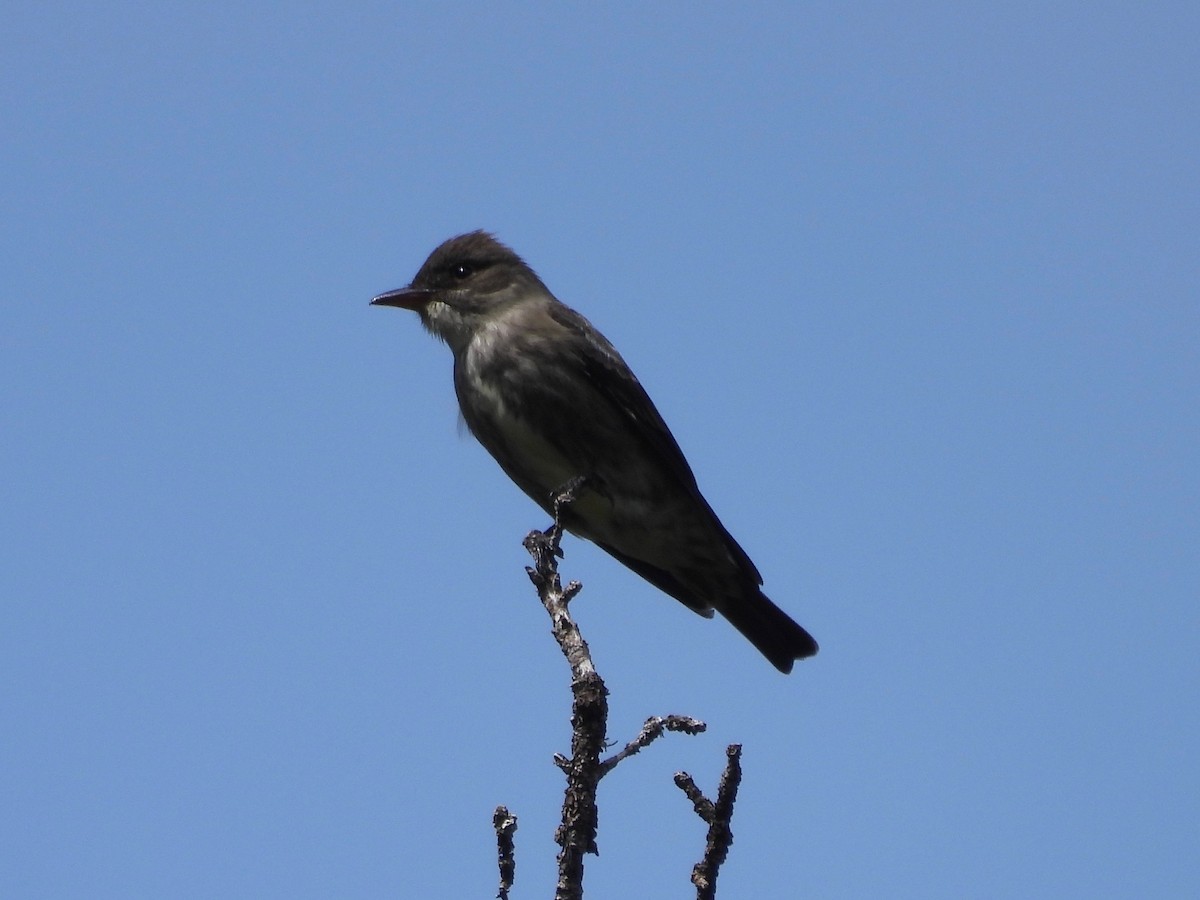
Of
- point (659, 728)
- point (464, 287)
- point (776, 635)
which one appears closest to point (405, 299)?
point (464, 287)

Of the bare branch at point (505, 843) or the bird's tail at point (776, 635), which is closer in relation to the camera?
the bare branch at point (505, 843)

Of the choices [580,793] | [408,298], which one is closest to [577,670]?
[580,793]

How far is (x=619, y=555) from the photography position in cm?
743

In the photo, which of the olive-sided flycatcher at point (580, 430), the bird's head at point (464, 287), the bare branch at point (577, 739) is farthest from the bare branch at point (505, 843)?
the bird's head at point (464, 287)

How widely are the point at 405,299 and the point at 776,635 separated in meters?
2.60

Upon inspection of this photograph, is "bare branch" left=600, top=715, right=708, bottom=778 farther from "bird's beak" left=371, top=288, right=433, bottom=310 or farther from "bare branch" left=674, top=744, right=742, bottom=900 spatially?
"bird's beak" left=371, top=288, right=433, bottom=310

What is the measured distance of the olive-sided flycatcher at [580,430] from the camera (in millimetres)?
6781

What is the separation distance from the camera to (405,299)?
7.52 metres

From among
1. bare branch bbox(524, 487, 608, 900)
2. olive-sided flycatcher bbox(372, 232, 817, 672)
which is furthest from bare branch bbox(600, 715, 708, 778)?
olive-sided flycatcher bbox(372, 232, 817, 672)

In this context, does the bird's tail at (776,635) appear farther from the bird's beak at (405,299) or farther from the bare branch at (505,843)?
the bare branch at (505,843)

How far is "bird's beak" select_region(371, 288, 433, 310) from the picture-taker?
7.50 metres

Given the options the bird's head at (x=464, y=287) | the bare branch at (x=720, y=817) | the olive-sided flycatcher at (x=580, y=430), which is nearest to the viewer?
the bare branch at (x=720, y=817)

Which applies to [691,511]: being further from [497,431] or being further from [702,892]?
[702,892]

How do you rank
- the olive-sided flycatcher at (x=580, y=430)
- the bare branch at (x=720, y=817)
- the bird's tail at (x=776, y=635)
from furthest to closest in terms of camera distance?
the bird's tail at (x=776, y=635)
the olive-sided flycatcher at (x=580, y=430)
the bare branch at (x=720, y=817)
